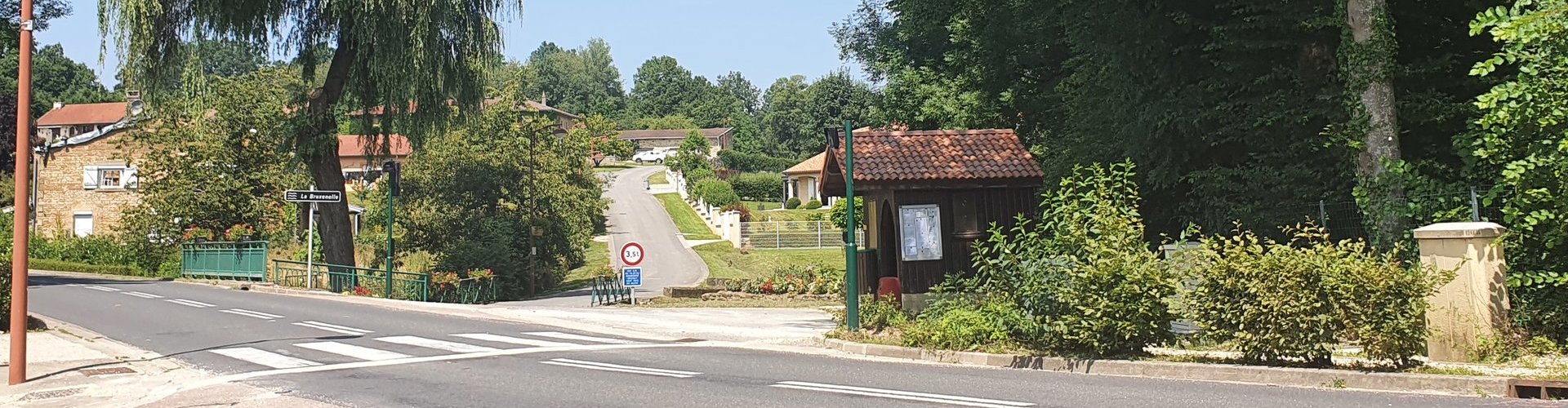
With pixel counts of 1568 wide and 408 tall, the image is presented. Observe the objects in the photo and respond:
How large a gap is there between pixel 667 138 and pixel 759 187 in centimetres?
5958

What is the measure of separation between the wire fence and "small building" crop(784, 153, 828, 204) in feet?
57.2

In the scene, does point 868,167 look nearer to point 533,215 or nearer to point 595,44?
point 533,215

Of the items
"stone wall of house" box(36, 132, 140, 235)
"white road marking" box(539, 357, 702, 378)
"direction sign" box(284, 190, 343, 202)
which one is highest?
"stone wall of house" box(36, 132, 140, 235)

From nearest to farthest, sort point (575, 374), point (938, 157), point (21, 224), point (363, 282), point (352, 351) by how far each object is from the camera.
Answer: point (21, 224), point (575, 374), point (352, 351), point (938, 157), point (363, 282)

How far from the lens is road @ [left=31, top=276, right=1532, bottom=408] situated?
397 inches

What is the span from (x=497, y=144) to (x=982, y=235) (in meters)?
27.3

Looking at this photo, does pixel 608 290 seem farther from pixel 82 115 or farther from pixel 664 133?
pixel 664 133

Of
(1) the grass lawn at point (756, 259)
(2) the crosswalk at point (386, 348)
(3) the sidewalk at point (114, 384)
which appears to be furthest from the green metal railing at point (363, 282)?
(3) the sidewalk at point (114, 384)

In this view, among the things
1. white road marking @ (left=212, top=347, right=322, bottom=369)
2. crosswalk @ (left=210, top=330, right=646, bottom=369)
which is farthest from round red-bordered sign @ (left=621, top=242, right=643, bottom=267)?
white road marking @ (left=212, top=347, right=322, bottom=369)

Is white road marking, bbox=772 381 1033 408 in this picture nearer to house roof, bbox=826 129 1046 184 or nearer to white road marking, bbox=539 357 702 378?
white road marking, bbox=539 357 702 378

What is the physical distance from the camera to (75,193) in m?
55.8

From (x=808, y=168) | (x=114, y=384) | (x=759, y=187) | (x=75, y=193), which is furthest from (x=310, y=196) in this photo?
(x=759, y=187)

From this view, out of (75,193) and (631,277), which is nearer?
(631,277)

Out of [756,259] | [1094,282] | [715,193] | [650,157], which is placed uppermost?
[650,157]
